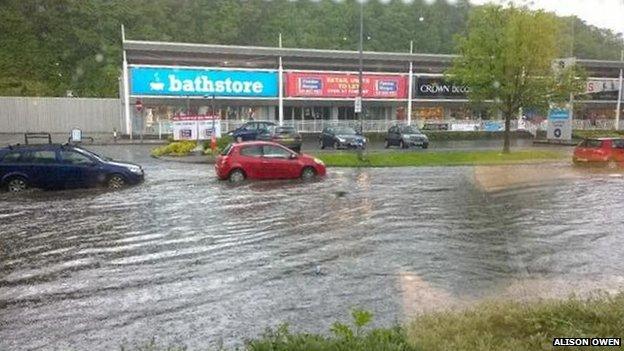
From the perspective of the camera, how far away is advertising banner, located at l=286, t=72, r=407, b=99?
147ft

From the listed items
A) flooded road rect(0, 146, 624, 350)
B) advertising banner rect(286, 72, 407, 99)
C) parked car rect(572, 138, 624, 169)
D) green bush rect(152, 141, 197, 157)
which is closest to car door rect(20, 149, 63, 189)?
flooded road rect(0, 146, 624, 350)

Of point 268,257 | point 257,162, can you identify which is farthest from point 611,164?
point 268,257

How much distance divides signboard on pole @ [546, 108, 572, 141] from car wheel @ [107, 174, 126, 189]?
32619 millimetres

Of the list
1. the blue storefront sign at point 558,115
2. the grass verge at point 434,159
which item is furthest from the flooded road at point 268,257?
the blue storefront sign at point 558,115

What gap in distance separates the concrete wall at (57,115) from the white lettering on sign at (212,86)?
272 inches

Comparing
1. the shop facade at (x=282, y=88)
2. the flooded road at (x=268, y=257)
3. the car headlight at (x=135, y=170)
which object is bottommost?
the flooded road at (x=268, y=257)

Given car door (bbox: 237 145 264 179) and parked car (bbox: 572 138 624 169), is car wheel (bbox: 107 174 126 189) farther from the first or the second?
parked car (bbox: 572 138 624 169)

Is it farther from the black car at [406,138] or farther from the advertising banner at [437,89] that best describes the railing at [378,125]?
the black car at [406,138]

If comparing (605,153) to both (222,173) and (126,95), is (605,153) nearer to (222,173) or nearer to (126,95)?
(222,173)

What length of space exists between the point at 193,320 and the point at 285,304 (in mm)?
1202

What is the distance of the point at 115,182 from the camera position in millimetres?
19453

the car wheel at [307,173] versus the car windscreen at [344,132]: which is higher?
the car windscreen at [344,132]

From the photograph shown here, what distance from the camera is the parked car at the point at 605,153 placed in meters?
27.0

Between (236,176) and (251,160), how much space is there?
0.76 meters
